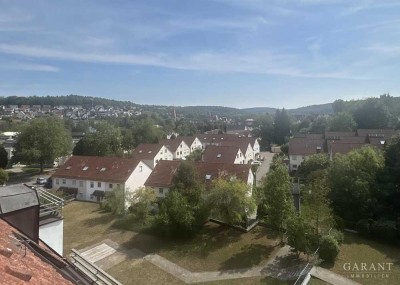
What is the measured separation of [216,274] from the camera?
20.8m

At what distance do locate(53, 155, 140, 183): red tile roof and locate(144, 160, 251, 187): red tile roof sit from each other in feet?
10.9

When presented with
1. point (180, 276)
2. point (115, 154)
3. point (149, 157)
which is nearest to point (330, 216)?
point (180, 276)

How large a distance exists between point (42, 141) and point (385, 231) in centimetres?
4839

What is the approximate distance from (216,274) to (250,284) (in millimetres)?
2432

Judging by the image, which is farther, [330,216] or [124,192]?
[124,192]

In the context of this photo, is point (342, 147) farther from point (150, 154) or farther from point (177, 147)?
point (150, 154)

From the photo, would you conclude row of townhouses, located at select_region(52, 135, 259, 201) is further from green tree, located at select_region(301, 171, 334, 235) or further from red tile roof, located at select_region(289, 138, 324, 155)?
red tile roof, located at select_region(289, 138, 324, 155)

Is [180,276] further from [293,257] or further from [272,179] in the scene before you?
[272,179]

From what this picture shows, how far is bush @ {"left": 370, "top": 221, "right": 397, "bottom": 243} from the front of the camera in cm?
2583

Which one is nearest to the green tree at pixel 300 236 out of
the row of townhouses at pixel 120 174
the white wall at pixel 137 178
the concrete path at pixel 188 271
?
the concrete path at pixel 188 271

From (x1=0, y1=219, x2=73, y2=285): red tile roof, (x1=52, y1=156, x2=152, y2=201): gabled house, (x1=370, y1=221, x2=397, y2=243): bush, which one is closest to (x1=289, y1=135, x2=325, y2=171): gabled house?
(x1=52, y1=156, x2=152, y2=201): gabled house

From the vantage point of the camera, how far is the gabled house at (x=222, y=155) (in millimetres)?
49469

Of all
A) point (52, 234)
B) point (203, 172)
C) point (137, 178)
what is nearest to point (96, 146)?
point (137, 178)

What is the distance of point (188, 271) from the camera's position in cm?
2122
